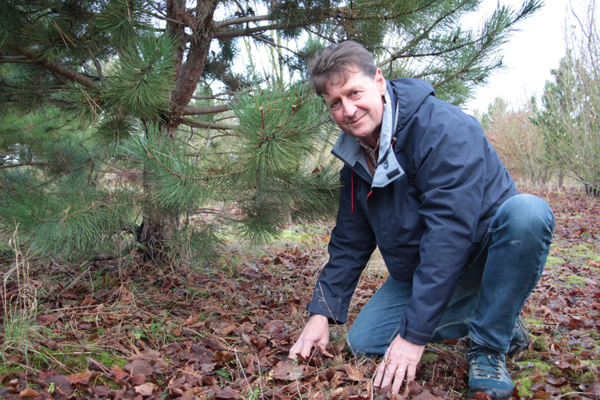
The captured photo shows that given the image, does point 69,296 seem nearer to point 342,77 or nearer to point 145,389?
point 145,389

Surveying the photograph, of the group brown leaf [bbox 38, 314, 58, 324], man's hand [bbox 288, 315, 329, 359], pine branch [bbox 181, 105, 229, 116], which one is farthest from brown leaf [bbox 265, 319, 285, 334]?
pine branch [bbox 181, 105, 229, 116]

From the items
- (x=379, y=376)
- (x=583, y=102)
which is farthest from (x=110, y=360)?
(x=583, y=102)

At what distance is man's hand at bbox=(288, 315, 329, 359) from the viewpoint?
157 cm

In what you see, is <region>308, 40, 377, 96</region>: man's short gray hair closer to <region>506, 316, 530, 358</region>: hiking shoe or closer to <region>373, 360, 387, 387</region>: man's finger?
<region>373, 360, 387, 387</region>: man's finger

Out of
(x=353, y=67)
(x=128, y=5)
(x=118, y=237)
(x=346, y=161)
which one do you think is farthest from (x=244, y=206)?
(x=128, y=5)

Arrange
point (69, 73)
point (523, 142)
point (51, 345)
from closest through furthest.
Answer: point (51, 345), point (69, 73), point (523, 142)

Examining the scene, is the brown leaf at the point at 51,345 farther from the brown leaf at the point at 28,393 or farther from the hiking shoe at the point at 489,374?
the hiking shoe at the point at 489,374

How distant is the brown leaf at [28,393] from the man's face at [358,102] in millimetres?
1455

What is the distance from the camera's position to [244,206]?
2.08 metres

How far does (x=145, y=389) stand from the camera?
1.30m

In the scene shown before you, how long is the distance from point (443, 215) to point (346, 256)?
1.92ft

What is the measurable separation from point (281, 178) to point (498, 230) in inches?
39.3

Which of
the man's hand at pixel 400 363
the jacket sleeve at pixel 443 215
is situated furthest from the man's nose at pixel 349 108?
the man's hand at pixel 400 363

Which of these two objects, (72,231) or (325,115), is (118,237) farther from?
(325,115)
